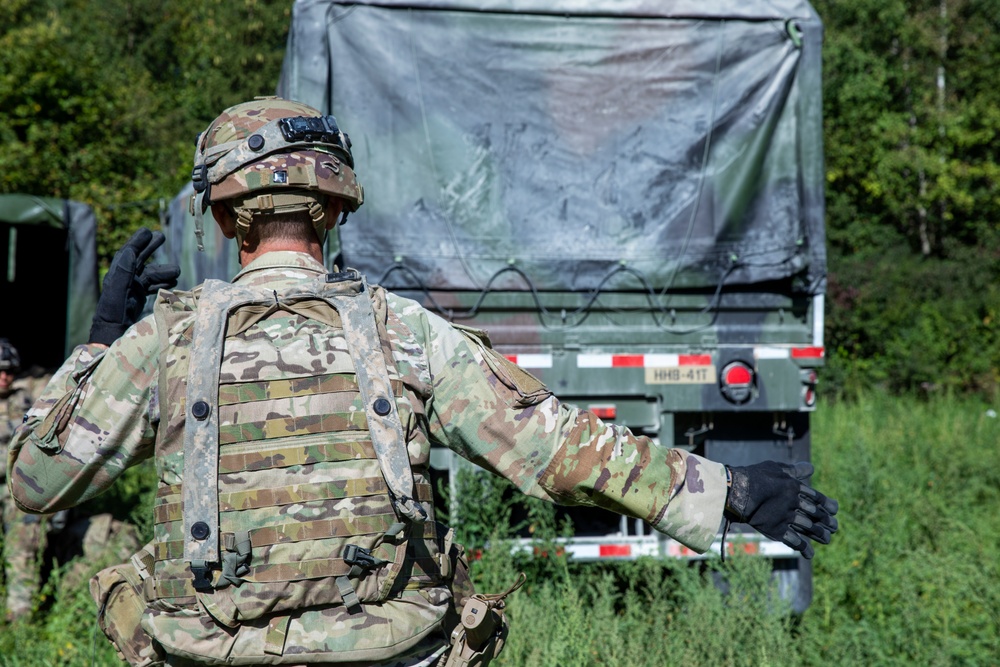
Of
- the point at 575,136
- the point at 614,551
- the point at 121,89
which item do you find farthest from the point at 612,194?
the point at 121,89

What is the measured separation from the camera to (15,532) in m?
5.50

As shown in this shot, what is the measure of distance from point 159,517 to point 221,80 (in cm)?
2465

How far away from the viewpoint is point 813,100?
528 centimetres

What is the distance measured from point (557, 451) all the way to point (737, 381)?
2.90m

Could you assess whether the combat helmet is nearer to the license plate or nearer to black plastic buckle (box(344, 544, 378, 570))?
black plastic buckle (box(344, 544, 378, 570))

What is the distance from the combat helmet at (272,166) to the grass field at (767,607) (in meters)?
1.37

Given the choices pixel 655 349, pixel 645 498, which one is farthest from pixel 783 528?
pixel 655 349

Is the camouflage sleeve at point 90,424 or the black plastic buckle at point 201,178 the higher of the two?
the black plastic buckle at point 201,178

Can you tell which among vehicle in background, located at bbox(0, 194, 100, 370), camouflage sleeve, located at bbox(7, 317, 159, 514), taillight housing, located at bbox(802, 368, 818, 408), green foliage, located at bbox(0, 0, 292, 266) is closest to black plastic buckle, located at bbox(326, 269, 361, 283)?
camouflage sleeve, located at bbox(7, 317, 159, 514)

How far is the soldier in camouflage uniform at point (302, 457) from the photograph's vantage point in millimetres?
2029

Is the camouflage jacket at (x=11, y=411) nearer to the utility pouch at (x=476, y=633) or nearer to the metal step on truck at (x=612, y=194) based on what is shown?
the metal step on truck at (x=612, y=194)

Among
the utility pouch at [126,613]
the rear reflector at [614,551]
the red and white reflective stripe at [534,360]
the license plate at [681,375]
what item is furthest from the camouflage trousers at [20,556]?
the utility pouch at [126,613]

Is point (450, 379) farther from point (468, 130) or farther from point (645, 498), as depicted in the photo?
point (468, 130)

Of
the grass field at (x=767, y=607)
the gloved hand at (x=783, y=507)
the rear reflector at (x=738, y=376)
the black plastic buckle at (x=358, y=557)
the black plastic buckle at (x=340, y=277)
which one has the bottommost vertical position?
the grass field at (x=767, y=607)
